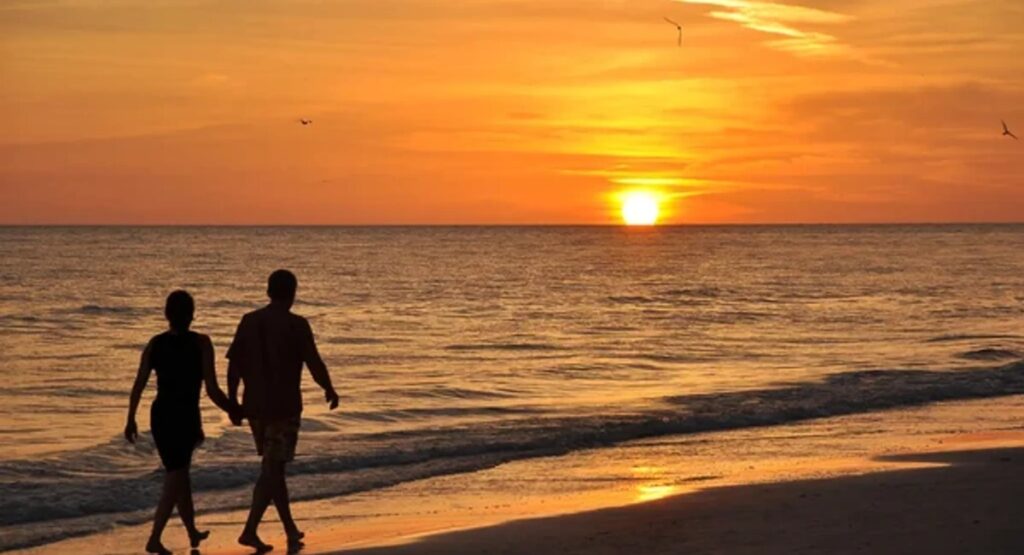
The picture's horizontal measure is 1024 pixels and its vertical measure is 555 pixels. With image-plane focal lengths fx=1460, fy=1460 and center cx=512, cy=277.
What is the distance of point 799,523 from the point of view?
10328 millimetres

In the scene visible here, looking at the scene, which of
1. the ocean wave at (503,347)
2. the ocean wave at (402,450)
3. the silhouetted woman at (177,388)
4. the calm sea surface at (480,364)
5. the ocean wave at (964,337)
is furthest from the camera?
the ocean wave at (964,337)

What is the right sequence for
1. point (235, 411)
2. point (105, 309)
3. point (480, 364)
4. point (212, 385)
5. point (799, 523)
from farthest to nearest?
point (105, 309), point (480, 364), point (799, 523), point (235, 411), point (212, 385)

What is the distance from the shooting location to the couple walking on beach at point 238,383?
9.52 meters

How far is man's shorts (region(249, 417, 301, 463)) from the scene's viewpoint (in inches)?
384

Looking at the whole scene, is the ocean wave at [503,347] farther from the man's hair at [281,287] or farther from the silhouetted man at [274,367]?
the man's hair at [281,287]

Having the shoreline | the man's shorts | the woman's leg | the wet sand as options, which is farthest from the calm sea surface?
the wet sand

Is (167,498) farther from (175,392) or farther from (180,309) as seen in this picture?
(180,309)

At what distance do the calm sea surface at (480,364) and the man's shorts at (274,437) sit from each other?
A: 3.08 metres

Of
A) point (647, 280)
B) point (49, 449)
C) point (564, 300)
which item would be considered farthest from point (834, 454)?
point (647, 280)

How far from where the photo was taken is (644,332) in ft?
128

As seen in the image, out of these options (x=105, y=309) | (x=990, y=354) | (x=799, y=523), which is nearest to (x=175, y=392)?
(x=799, y=523)

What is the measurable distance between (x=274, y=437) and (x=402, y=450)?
22.6 feet

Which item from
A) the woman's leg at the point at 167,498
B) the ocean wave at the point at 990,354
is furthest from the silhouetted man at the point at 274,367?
the ocean wave at the point at 990,354

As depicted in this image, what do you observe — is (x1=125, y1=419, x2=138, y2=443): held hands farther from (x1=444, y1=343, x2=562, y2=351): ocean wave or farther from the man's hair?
(x1=444, y1=343, x2=562, y2=351): ocean wave
